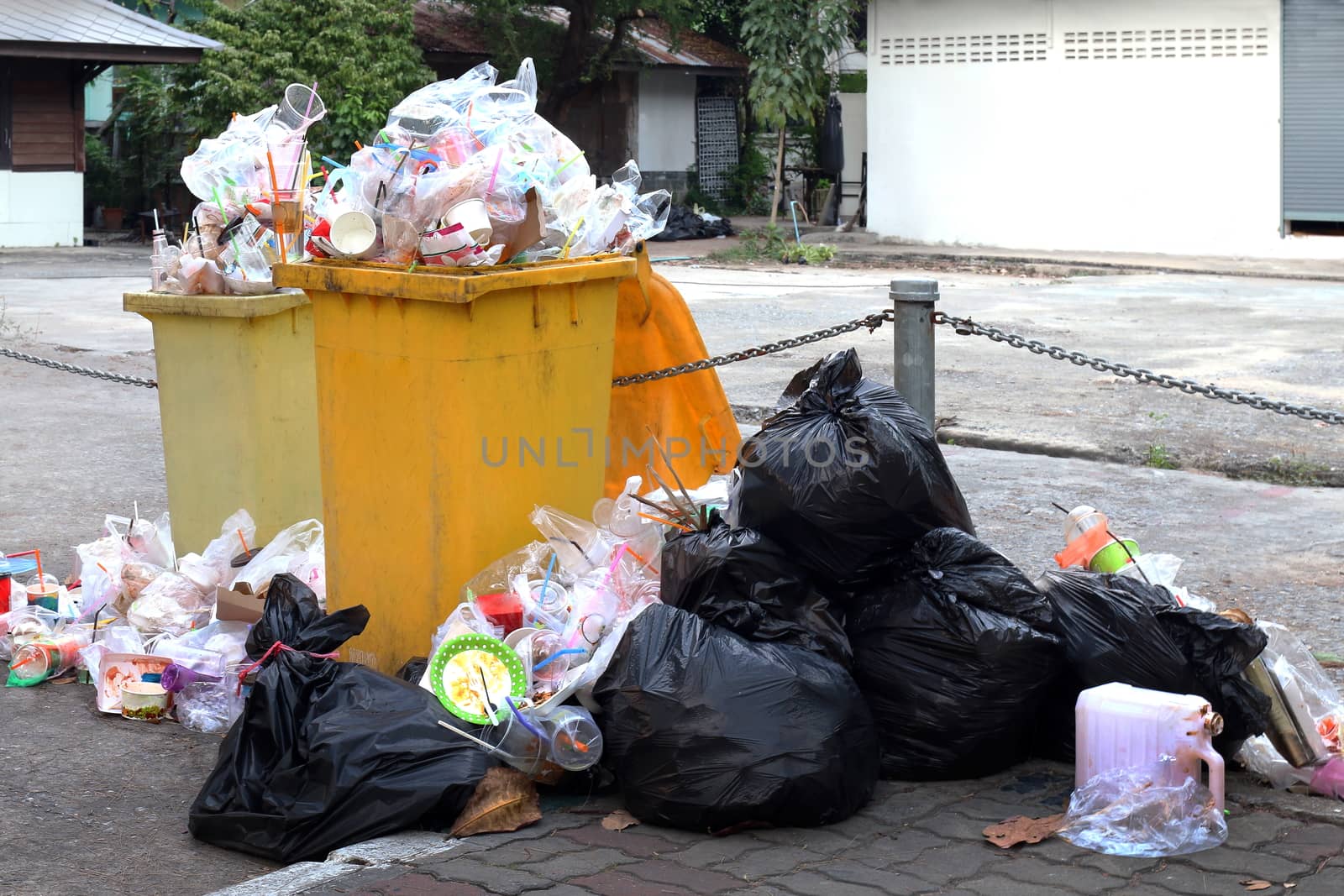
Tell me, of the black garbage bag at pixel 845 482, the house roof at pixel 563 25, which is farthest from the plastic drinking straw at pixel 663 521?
the house roof at pixel 563 25

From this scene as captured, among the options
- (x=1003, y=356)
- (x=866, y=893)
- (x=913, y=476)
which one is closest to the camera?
(x=866, y=893)

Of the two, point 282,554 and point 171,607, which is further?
point 282,554

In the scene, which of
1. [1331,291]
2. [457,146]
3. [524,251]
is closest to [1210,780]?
[524,251]

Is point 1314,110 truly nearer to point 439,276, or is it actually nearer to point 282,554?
point 282,554

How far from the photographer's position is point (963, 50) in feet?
72.7

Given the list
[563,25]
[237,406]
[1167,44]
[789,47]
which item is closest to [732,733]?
[237,406]

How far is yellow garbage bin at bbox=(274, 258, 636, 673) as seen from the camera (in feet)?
12.4

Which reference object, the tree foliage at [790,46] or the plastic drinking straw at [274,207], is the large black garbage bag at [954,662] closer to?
the plastic drinking straw at [274,207]

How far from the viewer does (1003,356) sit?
10.9 m

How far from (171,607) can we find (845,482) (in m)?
2.27

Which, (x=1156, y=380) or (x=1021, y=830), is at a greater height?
(x=1156, y=380)

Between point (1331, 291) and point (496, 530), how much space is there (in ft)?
44.9

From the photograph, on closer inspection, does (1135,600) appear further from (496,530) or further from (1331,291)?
(1331,291)

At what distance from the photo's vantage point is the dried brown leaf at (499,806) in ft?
10.5
